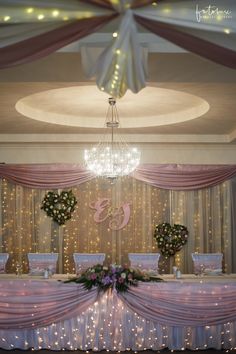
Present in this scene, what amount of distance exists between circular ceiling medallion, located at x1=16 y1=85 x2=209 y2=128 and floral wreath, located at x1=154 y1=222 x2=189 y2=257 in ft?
6.45

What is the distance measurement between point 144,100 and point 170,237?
9.19ft

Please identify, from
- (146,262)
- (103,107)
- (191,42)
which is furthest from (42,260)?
(191,42)

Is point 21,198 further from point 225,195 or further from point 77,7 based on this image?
point 77,7

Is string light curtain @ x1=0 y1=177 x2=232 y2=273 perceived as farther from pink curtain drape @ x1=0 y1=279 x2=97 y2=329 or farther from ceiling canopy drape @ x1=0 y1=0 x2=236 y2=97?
ceiling canopy drape @ x1=0 y1=0 x2=236 y2=97

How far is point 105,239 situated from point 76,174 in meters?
1.29

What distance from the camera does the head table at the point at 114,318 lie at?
5.40m

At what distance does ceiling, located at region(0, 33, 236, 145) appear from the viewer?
4.30m

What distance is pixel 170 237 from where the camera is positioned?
880 cm

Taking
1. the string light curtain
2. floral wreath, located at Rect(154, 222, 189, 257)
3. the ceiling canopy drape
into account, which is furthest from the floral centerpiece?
the string light curtain

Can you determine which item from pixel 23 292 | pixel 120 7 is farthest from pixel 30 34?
pixel 23 292

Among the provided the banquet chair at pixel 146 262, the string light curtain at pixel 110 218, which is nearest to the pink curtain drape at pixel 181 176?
the string light curtain at pixel 110 218

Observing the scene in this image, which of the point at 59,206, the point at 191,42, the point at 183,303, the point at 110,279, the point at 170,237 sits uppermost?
the point at 191,42

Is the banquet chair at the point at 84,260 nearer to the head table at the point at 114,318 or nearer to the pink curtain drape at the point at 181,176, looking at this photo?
the pink curtain drape at the point at 181,176

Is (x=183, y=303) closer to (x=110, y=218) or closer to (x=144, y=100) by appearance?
(x=144, y=100)
